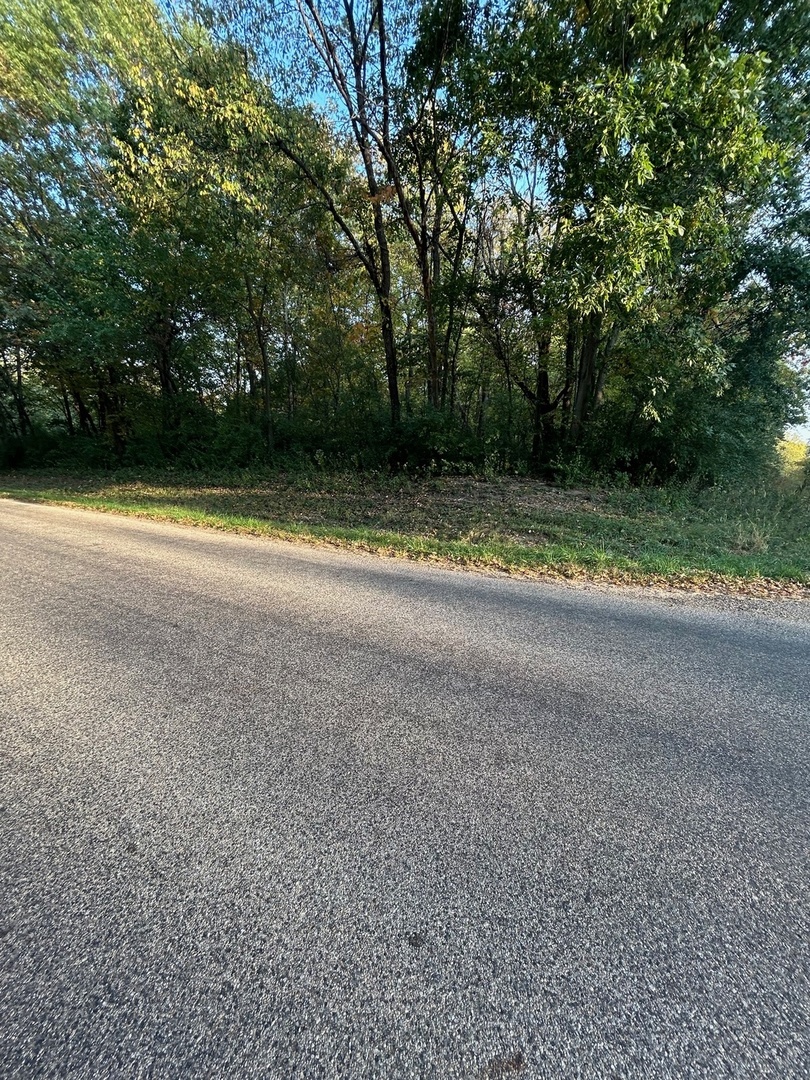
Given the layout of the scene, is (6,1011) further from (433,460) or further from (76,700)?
(433,460)

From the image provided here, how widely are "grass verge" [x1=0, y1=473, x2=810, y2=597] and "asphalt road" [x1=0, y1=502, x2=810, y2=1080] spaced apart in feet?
8.09

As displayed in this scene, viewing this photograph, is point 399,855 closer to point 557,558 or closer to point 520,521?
point 557,558

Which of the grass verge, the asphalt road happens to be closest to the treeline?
the grass verge

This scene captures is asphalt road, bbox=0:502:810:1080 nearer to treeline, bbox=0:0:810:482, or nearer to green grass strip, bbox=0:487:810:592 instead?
green grass strip, bbox=0:487:810:592

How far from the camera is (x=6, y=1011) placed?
1.17 m

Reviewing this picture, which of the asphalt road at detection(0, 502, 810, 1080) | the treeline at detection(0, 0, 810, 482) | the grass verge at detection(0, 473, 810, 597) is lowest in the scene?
the asphalt road at detection(0, 502, 810, 1080)

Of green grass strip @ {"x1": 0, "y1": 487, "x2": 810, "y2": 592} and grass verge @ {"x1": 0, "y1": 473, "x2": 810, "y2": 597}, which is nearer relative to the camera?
green grass strip @ {"x1": 0, "y1": 487, "x2": 810, "y2": 592}

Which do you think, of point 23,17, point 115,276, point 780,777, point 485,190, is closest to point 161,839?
point 780,777

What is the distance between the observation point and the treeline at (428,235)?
294 inches

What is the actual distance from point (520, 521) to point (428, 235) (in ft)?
37.9

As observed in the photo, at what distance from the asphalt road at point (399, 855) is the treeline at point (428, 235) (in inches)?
279

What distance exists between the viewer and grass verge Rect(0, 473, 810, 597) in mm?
5734

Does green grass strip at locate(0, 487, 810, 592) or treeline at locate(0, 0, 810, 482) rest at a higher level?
treeline at locate(0, 0, 810, 482)

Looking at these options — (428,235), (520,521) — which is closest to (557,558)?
(520,521)
